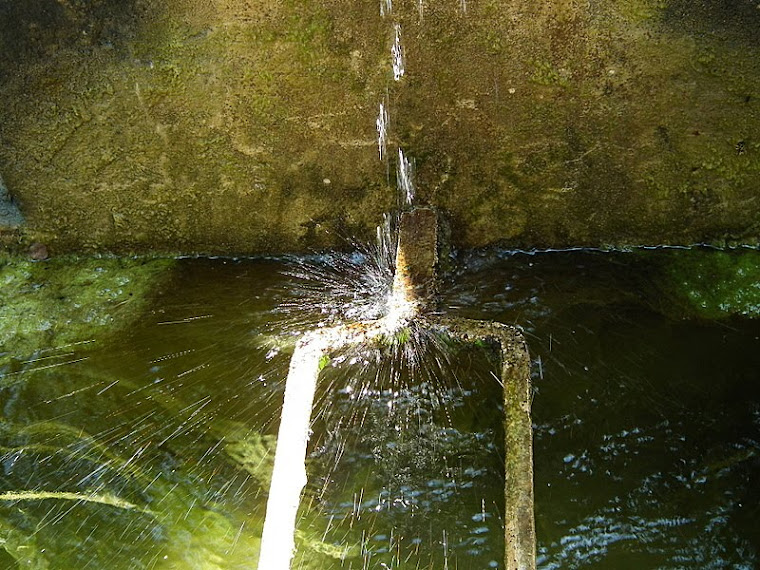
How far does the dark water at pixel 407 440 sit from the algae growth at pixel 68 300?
0.36ft

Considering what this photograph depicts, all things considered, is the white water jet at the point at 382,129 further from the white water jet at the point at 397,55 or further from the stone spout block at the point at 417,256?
the stone spout block at the point at 417,256

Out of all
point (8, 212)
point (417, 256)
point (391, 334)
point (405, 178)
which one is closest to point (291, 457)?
point (391, 334)

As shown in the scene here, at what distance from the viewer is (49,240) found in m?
3.02

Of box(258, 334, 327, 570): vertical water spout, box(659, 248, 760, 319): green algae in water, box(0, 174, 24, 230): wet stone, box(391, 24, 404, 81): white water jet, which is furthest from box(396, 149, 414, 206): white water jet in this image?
box(0, 174, 24, 230): wet stone

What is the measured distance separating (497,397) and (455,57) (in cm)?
118

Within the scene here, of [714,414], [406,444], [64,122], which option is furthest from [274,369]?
[714,414]

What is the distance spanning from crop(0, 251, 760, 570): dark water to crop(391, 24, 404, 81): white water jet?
0.79 metres

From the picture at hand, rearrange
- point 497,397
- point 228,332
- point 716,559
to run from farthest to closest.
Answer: point 228,332 < point 497,397 < point 716,559

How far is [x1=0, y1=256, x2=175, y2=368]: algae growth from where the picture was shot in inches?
107

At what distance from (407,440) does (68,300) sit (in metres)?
→ 1.54

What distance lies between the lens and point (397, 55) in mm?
2561

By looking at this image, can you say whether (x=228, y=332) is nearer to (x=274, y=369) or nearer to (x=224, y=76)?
(x=274, y=369)

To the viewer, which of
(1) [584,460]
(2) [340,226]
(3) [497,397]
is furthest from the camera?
(2) [340,226]

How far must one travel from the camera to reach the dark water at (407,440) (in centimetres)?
195
